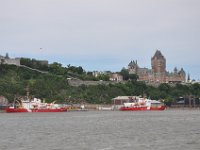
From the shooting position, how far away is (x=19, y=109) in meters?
180

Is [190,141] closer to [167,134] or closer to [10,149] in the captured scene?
[167,134]

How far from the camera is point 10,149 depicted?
175 feet

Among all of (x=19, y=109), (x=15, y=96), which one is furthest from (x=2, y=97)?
(x=19, y=109)

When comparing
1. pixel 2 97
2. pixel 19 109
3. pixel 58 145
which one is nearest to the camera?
pixel 58 145

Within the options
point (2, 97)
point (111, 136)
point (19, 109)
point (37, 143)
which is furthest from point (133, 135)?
point (2, 97)

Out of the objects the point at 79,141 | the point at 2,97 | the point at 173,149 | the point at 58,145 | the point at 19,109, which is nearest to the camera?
the point at 173,149

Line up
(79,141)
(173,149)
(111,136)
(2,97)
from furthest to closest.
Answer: (2,97)
(111,136)
(79,141)
(173,149)

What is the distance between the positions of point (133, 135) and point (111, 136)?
3.05 metres

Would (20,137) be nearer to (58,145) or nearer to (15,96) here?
(58,145)

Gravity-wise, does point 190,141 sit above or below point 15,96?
below

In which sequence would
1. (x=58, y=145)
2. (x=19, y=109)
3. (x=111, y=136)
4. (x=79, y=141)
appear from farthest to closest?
(x=19, y=109), (x=111, y=136), (x=79, y=141), (x=58, y=145)

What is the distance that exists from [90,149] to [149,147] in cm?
563

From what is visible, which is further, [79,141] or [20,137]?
[20,137]

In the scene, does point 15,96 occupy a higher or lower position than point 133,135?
higher
